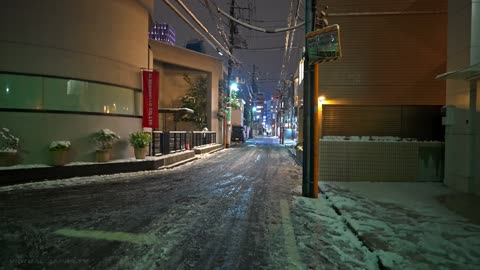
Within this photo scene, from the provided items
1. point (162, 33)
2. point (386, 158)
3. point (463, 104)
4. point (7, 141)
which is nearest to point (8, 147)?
point (7, 141)

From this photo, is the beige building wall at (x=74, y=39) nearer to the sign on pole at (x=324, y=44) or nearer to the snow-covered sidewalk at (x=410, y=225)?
the sign on pole at (x=324, y=44)

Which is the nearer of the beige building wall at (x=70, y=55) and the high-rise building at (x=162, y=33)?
the beige building wall at (x=70, y=55)

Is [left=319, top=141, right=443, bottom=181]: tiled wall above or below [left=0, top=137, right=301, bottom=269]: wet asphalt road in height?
above

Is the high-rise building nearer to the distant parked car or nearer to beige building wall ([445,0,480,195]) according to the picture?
the distant parked car

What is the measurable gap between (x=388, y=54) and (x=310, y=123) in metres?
5.26

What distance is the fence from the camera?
15766mm

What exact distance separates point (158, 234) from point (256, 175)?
775 centimetres

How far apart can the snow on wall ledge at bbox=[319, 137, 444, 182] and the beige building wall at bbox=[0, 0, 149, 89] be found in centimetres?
874

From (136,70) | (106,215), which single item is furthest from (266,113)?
(106,215)

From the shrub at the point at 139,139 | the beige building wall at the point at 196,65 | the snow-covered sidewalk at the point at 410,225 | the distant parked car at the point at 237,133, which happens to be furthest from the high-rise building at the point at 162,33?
the snow-covered sidewalk at the point at 410,225

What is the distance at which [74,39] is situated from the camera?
11.7 meters

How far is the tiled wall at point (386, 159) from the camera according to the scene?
10.3 m

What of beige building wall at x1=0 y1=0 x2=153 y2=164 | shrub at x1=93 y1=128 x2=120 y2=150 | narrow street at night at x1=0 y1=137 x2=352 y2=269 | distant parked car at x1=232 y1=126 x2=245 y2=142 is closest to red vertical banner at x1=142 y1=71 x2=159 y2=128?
beige building wall at x1=0 y1=0 x2=153 y2=164

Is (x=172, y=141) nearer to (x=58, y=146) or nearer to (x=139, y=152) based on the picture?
(x=139, y=152)
